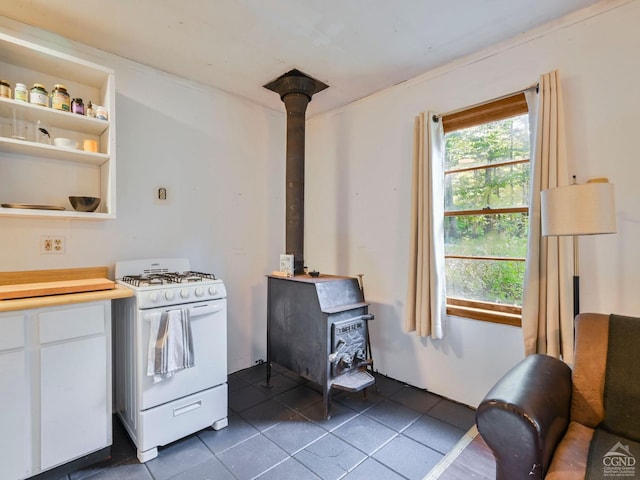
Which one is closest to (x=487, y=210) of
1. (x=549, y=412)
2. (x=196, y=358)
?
(x=549, y=412)

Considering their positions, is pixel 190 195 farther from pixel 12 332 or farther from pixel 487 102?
pixel 487 102

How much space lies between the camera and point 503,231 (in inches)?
87.2

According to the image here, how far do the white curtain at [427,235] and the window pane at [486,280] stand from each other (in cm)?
17

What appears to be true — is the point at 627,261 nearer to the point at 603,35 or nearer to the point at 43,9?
the point at 603,35

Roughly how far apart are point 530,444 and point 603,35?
→ 2156 millimetres

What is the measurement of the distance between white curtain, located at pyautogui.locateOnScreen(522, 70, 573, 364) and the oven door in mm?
1906

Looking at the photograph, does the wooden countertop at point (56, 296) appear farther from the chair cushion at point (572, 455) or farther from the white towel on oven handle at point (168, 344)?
the chair cushion at point (572, 455)

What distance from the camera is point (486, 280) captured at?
2295 millimetres

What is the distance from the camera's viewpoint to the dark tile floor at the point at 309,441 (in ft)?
5.51

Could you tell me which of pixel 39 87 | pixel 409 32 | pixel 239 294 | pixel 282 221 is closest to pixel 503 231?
pixel 409 32

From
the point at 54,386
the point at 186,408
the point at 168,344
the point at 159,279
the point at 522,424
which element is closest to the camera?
the point at 522,424

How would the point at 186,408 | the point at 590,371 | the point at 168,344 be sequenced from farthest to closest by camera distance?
the point at 186,408 → the point at 168,344 → the point at 590,371

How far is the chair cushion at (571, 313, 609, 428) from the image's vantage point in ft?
4.42

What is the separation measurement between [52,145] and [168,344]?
1.38 meters
